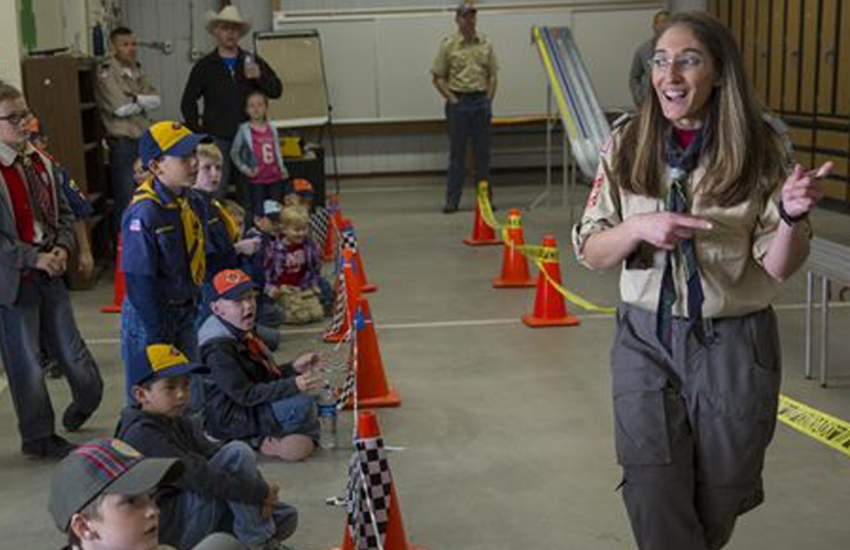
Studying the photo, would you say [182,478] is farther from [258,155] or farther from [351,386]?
[258,155]

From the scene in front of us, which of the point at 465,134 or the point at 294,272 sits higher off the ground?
the point at 465,134

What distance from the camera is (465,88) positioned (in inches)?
516

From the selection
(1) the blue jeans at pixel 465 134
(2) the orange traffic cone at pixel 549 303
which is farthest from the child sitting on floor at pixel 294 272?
(1) the blue jeans at pixel 465 134

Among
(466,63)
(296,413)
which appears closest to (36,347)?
(296,413)

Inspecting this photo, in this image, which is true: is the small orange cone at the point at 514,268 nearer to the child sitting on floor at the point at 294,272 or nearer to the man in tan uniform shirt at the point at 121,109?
the child sitting on floor at the point at 294,272

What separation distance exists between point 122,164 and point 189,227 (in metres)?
5.71

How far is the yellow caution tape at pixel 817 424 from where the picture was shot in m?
5.29

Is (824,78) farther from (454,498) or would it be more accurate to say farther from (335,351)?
(454,498)

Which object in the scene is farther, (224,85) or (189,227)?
Result: (224,85)

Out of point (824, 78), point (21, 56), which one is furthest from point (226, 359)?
Result: point (824, 78)

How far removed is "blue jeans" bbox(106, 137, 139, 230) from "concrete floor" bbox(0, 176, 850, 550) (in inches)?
51.9

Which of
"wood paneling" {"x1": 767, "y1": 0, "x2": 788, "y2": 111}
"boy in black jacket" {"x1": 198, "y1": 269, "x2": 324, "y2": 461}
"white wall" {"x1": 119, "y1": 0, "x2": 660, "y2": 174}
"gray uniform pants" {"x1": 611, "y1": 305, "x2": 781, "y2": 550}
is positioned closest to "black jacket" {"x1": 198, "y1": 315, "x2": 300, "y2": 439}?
"boy in black jacket" {"x1": 198, "y1": 269, "x2": 324, "y2": 461}

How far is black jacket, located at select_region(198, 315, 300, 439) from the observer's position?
16.6ft

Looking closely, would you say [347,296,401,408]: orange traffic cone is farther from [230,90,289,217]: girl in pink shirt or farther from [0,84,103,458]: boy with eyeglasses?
[230,90,289,217]: girl in pink shirt
